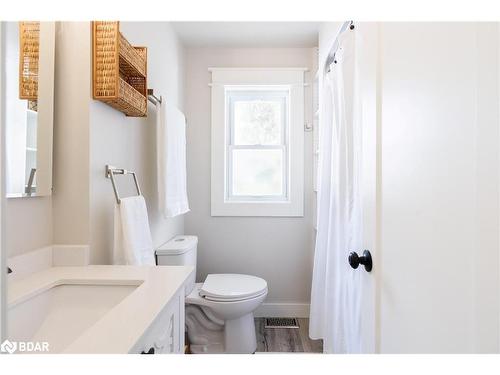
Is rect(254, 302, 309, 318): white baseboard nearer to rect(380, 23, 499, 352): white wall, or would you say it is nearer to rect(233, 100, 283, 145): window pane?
rect(233, 100, 283, 145): window pane

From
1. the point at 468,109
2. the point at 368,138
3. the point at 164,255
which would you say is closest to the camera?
the point at 468,109

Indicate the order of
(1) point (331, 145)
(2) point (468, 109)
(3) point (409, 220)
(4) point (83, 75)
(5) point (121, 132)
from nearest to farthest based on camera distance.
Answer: (2) point (468, 109), (3) point (409, 220), (4) point (83, 75), (5) point (121, 132), (1) point (331, 145)

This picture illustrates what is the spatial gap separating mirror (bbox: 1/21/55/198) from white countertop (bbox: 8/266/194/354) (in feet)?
0.93

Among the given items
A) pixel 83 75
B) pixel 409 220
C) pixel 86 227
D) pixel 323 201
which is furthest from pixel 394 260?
pixel 83 75

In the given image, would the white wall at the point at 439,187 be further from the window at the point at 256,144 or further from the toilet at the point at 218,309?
the window at the point at 256,144

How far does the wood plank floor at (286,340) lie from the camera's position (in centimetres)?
192

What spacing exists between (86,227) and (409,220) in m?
1.07

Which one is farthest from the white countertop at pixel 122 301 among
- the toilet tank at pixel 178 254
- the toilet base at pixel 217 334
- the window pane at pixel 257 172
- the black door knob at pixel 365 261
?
the window pane at pixel 257 172

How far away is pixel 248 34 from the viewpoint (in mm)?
2156

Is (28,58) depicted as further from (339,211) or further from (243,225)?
(243,225)

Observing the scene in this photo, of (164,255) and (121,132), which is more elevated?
(121,132)

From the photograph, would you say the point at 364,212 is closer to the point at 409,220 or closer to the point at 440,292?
the point at 409,220

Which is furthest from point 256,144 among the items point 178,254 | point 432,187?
point 432,187

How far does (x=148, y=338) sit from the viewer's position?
65cm
